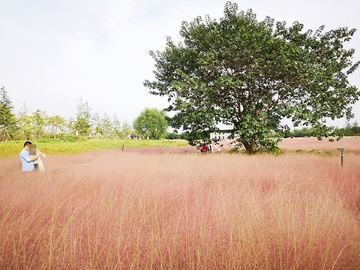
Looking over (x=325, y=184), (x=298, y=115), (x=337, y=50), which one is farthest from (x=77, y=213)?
(x=337, y=50)

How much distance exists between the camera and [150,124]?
5834cm

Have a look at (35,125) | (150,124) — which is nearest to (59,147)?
(35,125)

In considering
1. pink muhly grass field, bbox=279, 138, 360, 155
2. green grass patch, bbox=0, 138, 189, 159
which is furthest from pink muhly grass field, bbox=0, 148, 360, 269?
pink muhly grass field, bbox=279, 138, 360, 155

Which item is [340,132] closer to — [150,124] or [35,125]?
[35,125]

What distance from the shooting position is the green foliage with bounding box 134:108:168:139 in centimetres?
5859

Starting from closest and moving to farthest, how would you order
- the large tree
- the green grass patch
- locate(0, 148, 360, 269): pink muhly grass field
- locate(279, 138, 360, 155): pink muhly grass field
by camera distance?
locate(0, 148, 360, 269): pink muhly grass field, the large tree, the green grass patch, locate(279, 138, 360, 155): pink muhly grass field

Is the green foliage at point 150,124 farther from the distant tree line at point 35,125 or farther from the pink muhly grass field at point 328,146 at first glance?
the pink muhly grass field at point 328,146

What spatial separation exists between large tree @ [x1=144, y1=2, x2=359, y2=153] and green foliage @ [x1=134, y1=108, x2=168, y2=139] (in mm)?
45557

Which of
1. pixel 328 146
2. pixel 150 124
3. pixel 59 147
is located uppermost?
pixel 150 124

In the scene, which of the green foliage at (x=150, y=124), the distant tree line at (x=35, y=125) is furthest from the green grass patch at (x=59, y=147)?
the green foliage at (x=150, y=124)

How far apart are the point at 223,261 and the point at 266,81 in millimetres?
12642

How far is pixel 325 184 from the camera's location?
5105mm

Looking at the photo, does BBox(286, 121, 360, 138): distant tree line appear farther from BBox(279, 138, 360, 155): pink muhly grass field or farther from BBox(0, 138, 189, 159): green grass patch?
BBox(0, 138, 189, 159): green grass patch

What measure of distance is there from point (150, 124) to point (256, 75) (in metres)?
48.2
